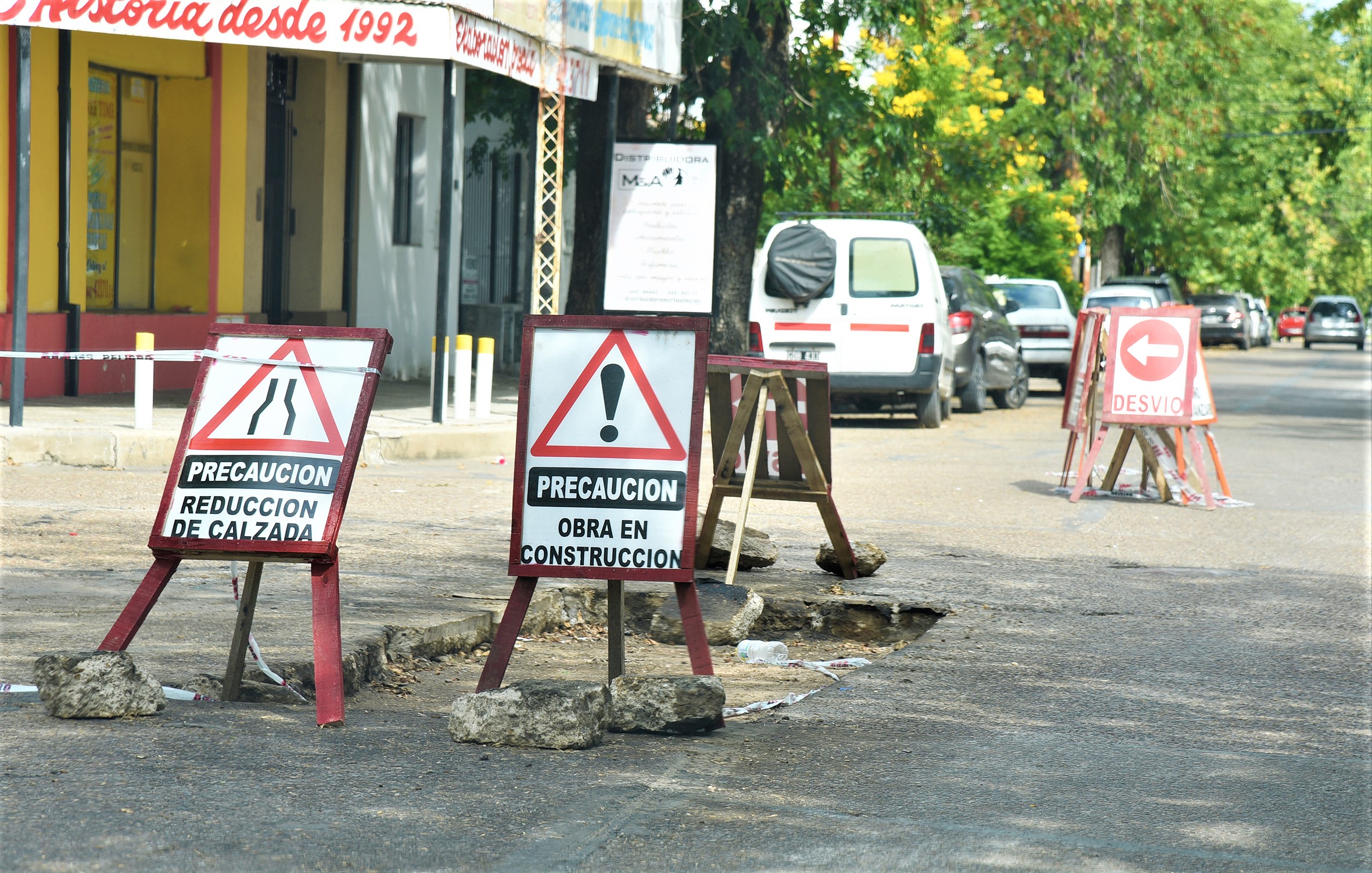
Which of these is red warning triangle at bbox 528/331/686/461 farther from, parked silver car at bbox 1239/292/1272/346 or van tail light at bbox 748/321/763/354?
parked silver car at bbox 1239/292/1272/346

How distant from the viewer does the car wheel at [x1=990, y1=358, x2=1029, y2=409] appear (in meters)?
21.2

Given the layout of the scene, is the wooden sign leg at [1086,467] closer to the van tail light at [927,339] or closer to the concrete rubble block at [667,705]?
the van tail light at [927,339]

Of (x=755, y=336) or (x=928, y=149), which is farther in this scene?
(x=928, y=149)

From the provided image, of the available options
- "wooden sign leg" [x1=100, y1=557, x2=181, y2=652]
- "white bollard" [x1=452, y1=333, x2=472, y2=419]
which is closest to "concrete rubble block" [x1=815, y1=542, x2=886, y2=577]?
"wooden sign leg" [x1=100, y1=557, x2=181, y2=652]

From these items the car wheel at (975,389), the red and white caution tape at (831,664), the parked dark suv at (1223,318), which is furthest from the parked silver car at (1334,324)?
the red and white caution tape at (831,664)

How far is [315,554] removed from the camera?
501 centimetres

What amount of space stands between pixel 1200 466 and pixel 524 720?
760 centimetres

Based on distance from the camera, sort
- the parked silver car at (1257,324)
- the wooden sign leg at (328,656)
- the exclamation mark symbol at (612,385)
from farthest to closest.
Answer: the parked silver car at (1257,324) → the exclamation mark symbol at (612,385) → the wooden sign leg at (328,656)

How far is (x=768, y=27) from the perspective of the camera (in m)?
20.1

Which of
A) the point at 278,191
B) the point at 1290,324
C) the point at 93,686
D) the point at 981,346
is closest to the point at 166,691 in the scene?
the point at 93,686

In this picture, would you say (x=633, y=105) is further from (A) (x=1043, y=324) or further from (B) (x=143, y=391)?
(B) (x=143, y=391)

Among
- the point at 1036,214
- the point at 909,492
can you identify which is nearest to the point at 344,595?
the point at 909,492

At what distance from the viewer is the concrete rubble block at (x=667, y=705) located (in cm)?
511

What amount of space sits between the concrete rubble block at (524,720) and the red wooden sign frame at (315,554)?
40 cm
